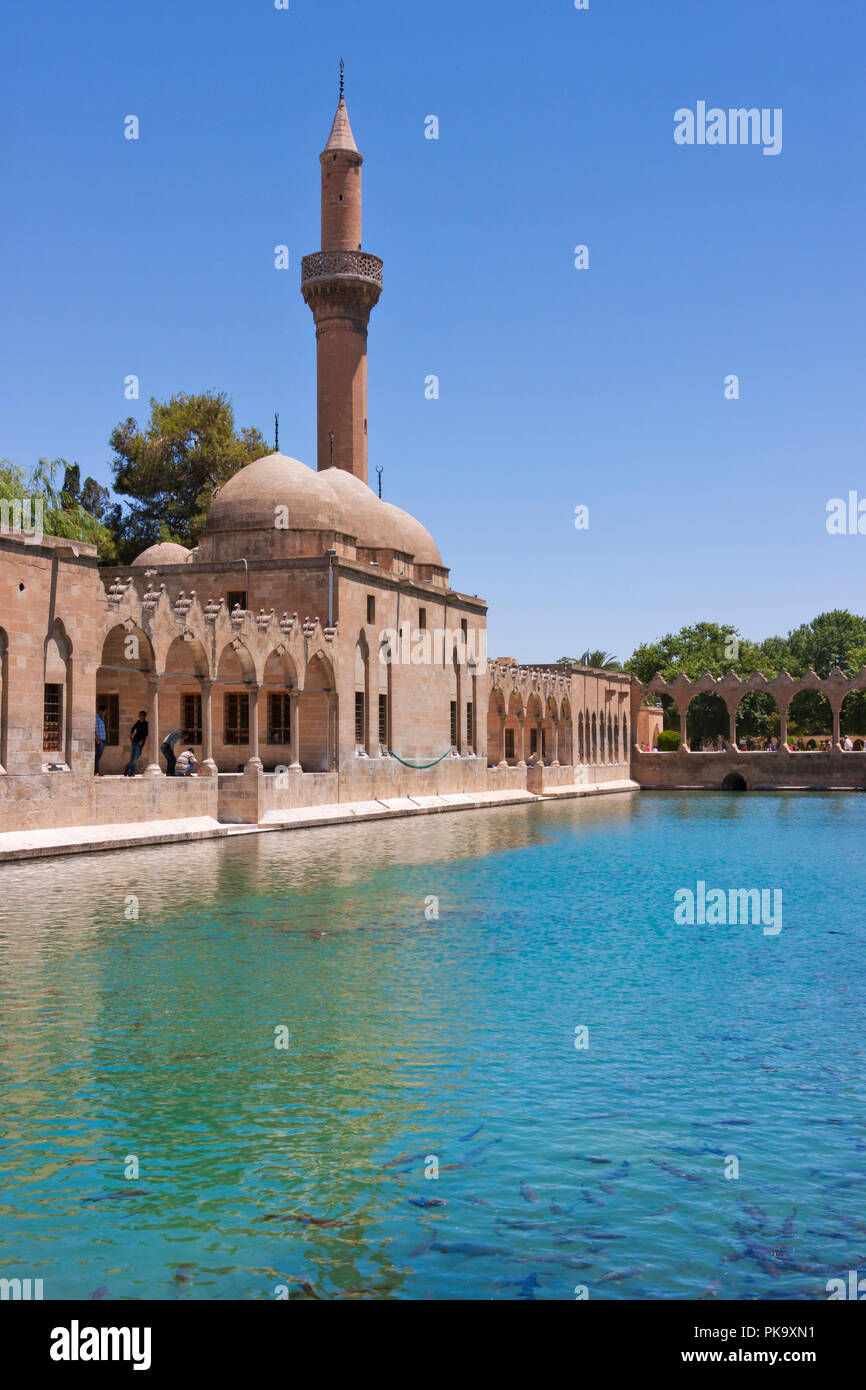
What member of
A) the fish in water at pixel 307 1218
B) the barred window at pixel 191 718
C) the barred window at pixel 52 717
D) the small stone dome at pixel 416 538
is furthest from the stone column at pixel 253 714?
the fish in water at pixel 307 1218

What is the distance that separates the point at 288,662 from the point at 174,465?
77.0ft

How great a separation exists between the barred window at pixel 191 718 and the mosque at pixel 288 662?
0.15 feet

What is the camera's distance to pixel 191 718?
32.3 m

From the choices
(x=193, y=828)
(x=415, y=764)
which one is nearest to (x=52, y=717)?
(x=193, y=828)

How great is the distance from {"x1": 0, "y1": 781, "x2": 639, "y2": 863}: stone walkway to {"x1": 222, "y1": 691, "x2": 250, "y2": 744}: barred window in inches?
125

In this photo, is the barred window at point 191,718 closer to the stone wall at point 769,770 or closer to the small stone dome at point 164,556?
the small stone dome at point 164,556

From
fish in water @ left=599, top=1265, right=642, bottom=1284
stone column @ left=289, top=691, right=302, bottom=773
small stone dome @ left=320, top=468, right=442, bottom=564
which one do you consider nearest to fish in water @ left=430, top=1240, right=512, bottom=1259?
fish in water @ left=599, top=1265, right=642, bottom=1284

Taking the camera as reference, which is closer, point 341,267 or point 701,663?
point 341,267

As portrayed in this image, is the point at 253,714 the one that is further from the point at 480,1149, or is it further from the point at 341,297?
the point at 480,1149

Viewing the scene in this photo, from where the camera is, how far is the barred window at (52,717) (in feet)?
70.9

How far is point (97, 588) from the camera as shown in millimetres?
22500

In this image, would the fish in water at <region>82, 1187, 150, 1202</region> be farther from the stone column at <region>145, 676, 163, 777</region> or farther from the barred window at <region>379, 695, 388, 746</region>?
the barred window at <region>379, 695, 388, 746</region>

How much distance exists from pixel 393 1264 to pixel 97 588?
18731 mm
